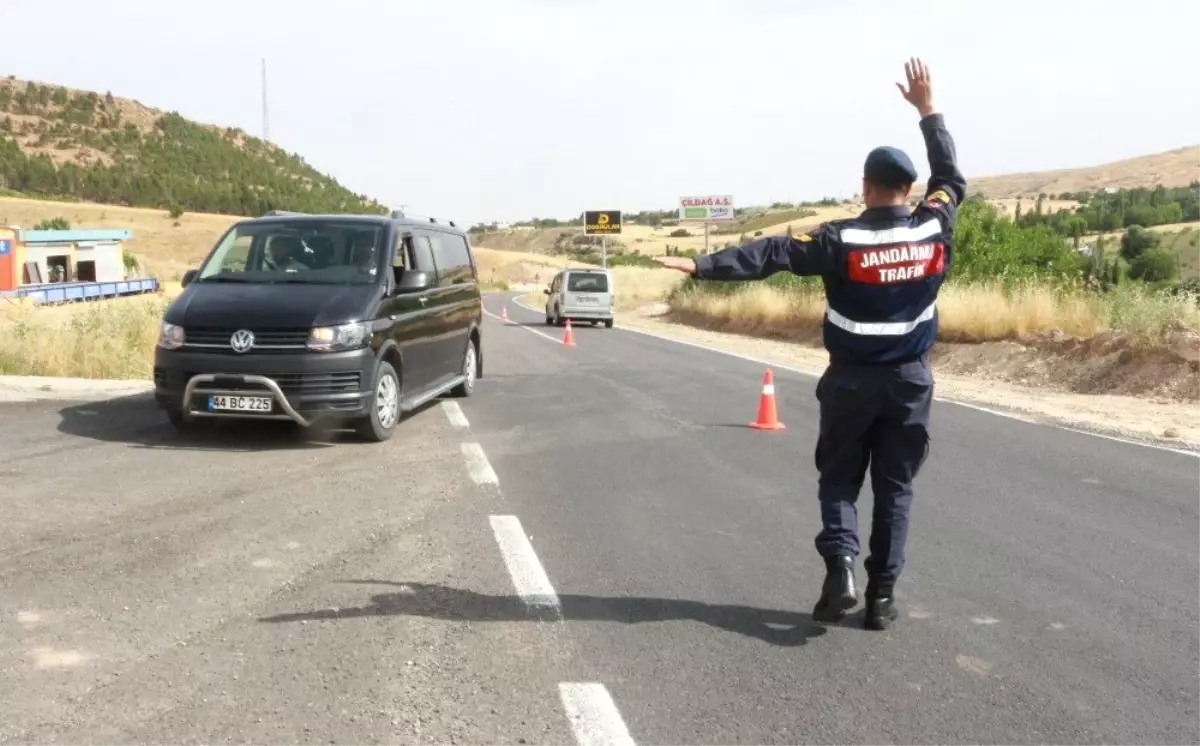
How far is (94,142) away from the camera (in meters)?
130

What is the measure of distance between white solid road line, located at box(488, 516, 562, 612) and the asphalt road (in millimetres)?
23

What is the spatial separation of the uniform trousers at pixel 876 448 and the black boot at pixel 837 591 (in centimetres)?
4

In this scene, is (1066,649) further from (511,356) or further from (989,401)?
(511,356)

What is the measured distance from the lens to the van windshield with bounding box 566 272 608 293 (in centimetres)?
3434

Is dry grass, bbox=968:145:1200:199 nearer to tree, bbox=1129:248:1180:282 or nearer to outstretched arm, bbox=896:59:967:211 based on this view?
tree, bbox=1129:248:1180:282

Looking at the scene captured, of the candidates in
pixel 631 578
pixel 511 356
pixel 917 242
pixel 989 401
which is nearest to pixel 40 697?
pixel 631 578

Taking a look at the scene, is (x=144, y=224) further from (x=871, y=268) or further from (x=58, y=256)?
(x=871, y=268)

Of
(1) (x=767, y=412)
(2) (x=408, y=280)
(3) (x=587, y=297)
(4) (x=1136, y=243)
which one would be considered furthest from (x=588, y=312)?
(4) (x=1136, y=243)

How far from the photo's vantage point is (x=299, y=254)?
33.6ft

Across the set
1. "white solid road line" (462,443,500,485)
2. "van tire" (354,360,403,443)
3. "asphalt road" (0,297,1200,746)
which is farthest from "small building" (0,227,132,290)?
"white solid road line" (462,443,500,485)

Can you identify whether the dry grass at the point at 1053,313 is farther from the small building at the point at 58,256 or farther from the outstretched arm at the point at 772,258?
Result: the small building at the point at 58,256

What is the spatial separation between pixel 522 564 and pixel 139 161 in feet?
451

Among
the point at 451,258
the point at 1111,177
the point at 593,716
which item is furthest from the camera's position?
the point at 1111,177

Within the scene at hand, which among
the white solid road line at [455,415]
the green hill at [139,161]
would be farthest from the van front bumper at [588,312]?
the green hill at [139,161]
